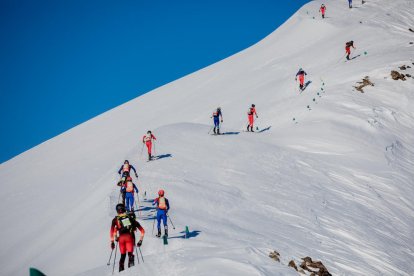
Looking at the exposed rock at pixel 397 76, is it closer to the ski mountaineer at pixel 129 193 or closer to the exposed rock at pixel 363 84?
the exposed rock at pixel 363 84

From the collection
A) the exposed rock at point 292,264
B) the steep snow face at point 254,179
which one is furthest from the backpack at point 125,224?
the exposed rock at point 292,264

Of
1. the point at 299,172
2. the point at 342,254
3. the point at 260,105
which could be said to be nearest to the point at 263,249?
the point at 342,254

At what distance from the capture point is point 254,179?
20.9 meters

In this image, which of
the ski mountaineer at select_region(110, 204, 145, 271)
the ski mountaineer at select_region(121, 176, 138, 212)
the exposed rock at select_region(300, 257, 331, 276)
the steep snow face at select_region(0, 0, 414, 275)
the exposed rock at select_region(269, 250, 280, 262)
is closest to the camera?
the ski mountaineer at select_region(110, 204, 145, 271)

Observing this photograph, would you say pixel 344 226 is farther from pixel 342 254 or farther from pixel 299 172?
pixel 299 172

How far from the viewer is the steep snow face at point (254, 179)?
14.1 meters

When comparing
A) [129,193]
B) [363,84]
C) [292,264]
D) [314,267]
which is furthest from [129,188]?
[363,84]

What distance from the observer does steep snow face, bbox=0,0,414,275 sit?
46.3 ft

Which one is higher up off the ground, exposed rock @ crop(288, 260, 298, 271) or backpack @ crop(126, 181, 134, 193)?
backpack @ crop(126, 181, 134, 193)

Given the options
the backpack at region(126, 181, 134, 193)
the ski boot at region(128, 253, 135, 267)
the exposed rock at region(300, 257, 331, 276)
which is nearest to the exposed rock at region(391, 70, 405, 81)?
the exposed rock at region(300, 257, 331, 276)

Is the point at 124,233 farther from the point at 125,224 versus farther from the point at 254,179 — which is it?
the point at 254,179

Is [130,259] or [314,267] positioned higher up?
[130,259]

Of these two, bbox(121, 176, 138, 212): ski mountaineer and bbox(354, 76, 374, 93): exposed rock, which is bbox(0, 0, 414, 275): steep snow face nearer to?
bbox(354, 76, 374, 93): exposed rock

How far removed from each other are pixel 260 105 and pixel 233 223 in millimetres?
23226
